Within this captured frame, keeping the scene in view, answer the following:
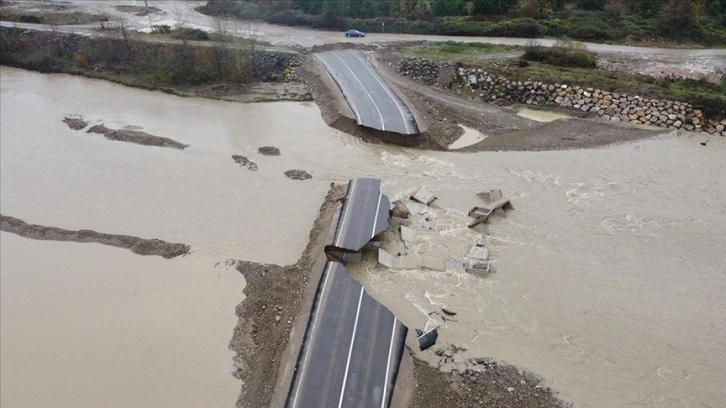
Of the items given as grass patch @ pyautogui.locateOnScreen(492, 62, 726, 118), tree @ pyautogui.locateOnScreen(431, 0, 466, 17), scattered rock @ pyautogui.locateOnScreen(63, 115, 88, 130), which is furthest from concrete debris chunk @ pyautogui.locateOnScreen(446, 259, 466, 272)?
tree @ pyautogui.locateOnScreen(431, 0, 466, 17)

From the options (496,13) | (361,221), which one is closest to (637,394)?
(361,221)

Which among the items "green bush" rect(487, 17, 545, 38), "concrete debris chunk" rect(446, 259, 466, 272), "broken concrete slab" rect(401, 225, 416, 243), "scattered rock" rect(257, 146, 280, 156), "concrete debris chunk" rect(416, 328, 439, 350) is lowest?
"concrete debris chunk" rect(416, 328, 439, 350)

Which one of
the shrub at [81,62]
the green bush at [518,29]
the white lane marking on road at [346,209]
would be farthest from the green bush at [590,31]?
the shrub at [81,62]

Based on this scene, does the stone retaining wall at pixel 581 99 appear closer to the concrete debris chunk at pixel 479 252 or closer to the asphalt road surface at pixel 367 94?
the asphalt road surface at pixel 367 94

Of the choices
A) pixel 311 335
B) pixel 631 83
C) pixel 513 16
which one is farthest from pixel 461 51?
pixel 311 335

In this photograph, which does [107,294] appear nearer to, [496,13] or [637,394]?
[637,394]

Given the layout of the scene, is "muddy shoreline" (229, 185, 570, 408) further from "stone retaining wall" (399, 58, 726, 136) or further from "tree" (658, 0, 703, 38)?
"tree" (658, 0, 703, 38)

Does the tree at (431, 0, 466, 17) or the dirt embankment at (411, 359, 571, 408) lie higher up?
the tree at (431, 0, 466, 17)
